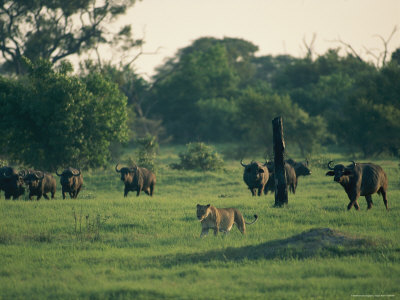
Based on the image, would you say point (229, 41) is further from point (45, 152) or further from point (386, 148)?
point (45, 152)

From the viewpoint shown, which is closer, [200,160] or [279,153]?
[279,153]

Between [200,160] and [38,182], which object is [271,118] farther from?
[38,182]

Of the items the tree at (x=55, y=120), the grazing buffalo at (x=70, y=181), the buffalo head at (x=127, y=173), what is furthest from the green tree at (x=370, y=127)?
the grazing buffalo at (x=70, y=181)

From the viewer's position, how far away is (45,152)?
27.9m

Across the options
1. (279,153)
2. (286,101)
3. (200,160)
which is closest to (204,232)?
(279,153)

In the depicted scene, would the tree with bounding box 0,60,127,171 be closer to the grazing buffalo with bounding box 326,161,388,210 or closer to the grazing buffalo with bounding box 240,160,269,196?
the grazing buffalo with bounding box 240,160,269,196

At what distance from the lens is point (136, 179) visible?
23.0 meters

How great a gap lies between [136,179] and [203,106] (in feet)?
131

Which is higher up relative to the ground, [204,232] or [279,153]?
[279,153]

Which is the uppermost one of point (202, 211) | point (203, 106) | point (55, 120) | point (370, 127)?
point (203, 106)

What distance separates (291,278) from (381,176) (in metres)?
8.79

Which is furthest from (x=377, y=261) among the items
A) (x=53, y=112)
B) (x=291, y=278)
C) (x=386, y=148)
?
(x=386, y=148)

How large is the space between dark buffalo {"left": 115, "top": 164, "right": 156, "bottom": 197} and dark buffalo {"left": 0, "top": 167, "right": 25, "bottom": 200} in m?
3.91

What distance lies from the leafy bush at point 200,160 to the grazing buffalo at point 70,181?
1118 centimetres
